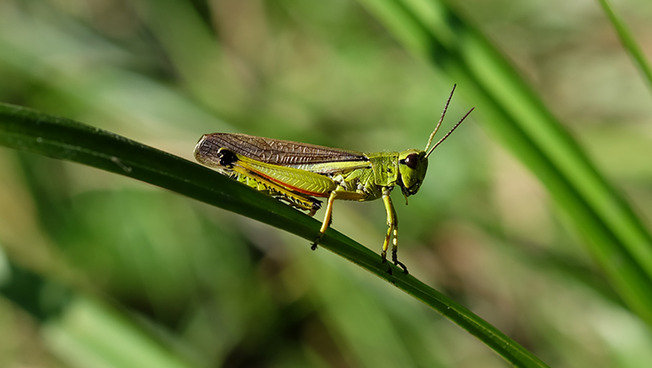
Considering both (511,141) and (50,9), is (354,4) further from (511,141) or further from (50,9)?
(511,141)

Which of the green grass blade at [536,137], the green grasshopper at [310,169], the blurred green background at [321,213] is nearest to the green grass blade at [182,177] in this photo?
the green grass blade at [536,137]

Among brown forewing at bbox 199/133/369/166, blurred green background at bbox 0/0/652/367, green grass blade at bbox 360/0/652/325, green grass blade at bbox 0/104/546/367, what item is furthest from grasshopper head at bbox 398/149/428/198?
green grass blade at bbox 0/104/546/367

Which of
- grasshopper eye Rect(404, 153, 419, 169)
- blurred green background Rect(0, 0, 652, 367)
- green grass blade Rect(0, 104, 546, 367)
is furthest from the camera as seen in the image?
blurred green background Rect(0, 0, 652, 367)

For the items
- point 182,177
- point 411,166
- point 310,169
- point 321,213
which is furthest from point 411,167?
point 182,177

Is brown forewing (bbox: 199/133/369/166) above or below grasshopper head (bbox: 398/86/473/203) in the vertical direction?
below

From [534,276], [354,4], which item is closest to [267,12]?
[354,4]

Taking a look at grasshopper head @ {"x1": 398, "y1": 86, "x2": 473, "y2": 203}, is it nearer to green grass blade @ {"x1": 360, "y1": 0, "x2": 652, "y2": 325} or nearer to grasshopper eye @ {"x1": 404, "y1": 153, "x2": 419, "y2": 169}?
grasshopper eye @ {"x1": 404, "y1": 153, "x2": 419, "y2": 169}

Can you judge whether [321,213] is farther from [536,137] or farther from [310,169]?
[536,137]
